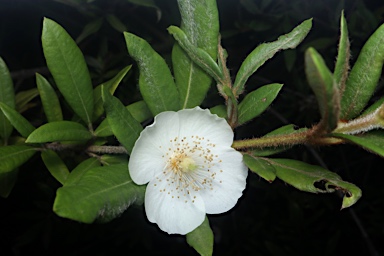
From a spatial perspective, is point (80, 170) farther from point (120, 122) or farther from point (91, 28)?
point (91, 28)

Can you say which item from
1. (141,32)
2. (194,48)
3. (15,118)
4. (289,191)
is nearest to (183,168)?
(194,48)

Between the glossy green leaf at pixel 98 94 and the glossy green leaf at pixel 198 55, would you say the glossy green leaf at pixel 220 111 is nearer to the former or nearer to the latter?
the glossy green leaf at pixel 198 55

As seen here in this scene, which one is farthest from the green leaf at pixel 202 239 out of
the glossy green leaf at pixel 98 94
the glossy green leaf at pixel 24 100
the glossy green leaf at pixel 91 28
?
the glossy green leaf at pixel 91 28

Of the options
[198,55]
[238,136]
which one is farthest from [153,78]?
[238,136]

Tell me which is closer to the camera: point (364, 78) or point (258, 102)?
point (364, 78)

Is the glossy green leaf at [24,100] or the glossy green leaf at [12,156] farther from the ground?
the glossy green leaf at [12,156]

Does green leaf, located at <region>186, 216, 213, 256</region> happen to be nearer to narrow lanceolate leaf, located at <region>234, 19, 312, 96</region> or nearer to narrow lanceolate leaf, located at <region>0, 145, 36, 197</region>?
narrow lanceolate leaf, located at <region>234, 19, 312, 96</region>
